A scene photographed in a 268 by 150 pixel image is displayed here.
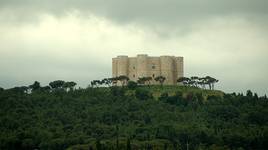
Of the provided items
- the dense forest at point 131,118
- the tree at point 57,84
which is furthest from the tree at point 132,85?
the tree at point 57,84

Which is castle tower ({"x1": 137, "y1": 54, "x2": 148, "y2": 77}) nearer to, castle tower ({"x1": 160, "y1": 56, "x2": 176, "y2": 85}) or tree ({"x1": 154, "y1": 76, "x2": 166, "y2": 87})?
tree ({"x1": 154, "y1": 76, "x2": 166, "y2": 87})

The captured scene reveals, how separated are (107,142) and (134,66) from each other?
45709 mm

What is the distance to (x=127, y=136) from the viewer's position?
371 ft

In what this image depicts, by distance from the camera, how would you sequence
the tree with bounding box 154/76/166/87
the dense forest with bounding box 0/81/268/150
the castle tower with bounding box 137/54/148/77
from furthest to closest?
the castle tower with bounding box 137/54/148/77, the tree with bounding box 154/76/166/87, the dense forest with bounding box 0/81/268/150

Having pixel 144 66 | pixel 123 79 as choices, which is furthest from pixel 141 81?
pixel 123 79

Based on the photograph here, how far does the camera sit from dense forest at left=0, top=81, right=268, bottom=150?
110 metres

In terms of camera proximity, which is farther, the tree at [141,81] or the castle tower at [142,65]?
the castle tower at [142,65]

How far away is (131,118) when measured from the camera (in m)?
128

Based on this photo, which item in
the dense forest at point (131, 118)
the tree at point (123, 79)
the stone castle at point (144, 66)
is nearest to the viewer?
the dense forest at point (131, 118)

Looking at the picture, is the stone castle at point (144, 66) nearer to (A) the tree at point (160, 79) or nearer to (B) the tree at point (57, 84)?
(A) the tree at point (160, 79)

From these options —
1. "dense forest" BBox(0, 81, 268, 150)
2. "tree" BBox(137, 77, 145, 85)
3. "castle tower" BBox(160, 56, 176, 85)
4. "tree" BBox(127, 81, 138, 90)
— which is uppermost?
"castle tower" BBox(160, 56, 176, 85)

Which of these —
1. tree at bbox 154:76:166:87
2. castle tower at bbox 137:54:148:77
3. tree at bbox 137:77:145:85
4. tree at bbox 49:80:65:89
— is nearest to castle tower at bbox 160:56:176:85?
tree at bbox 154:76:166:87

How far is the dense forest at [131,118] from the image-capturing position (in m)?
110

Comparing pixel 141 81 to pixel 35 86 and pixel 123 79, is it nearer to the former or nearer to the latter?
pixel 123 79
